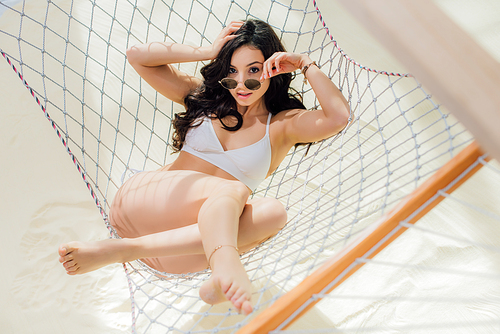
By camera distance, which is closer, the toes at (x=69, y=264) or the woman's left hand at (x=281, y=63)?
the toes at (x=69, y=264)

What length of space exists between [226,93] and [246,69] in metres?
0.14

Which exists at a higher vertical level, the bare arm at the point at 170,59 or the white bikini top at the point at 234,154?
the bare arm at the point at 170,59

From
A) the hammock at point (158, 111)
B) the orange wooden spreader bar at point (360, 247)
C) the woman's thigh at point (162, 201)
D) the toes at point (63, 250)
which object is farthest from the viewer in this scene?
the hammock at point (158, 111)

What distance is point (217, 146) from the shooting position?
109 centimetres

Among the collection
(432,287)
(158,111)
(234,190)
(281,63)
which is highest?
(158,111)

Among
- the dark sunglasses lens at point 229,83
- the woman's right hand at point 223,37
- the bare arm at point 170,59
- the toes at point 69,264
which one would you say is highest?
Result: the bare arm at point 170,59

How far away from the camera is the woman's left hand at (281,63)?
99 cm

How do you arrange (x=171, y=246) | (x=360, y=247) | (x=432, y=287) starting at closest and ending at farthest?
1. (x=360, y=247)
2. (x=171, y=246)
3. (x=432, y=287)

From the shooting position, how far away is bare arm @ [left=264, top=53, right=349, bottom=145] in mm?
995

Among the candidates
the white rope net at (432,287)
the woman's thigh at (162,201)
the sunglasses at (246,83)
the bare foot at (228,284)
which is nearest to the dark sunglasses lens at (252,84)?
the sunglasses at (246,83)

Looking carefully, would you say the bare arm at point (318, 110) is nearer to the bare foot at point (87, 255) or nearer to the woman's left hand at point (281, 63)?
the woman's left hand at point (281, 63)

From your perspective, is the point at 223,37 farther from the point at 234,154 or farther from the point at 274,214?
the point at 274,214

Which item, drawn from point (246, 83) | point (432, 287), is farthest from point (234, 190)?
point (432, 287)

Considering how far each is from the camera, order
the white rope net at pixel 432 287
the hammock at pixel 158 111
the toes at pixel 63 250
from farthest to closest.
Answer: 1. the hammock at pixel 158 111
2. the white rope net at pixel 432 287
3. the toes at pixel 63 250
